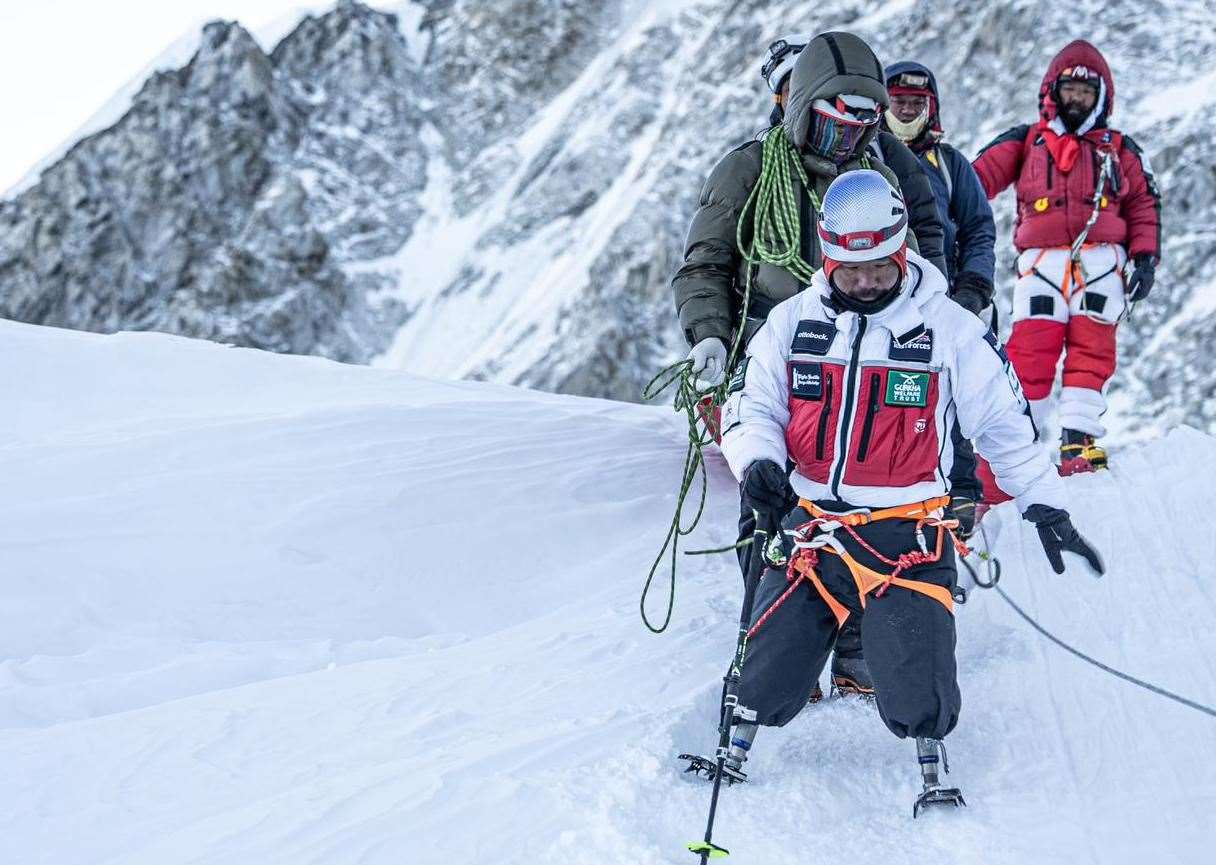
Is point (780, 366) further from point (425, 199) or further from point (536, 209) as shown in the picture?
point (425, 199)

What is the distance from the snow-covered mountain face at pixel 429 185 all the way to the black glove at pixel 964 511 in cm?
2933

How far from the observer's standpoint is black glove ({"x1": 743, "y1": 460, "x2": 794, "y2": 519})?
9.20ft

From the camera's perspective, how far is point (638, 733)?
9.61 ft

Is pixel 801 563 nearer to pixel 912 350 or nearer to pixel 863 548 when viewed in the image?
pixel 863 548

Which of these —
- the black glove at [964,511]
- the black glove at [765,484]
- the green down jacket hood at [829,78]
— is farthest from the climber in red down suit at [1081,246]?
the black glove at [765,484]

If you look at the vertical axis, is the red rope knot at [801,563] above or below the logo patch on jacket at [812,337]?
below

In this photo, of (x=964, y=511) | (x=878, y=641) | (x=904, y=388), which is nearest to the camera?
(x=878, y=641)

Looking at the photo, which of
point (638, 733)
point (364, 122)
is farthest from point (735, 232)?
point (364, 122)

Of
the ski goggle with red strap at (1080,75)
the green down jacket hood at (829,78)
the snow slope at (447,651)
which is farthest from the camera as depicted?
the ski goggle with red strap at (1080,75)

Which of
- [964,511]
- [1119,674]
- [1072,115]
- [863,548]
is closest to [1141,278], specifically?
[1072,115]

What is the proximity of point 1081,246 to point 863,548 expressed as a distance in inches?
130

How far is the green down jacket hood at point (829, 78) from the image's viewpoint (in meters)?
3.49

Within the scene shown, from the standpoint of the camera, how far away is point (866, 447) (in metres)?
2.88

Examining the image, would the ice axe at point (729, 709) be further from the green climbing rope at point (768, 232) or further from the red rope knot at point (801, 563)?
the green climbing rope at point (768, 232)
